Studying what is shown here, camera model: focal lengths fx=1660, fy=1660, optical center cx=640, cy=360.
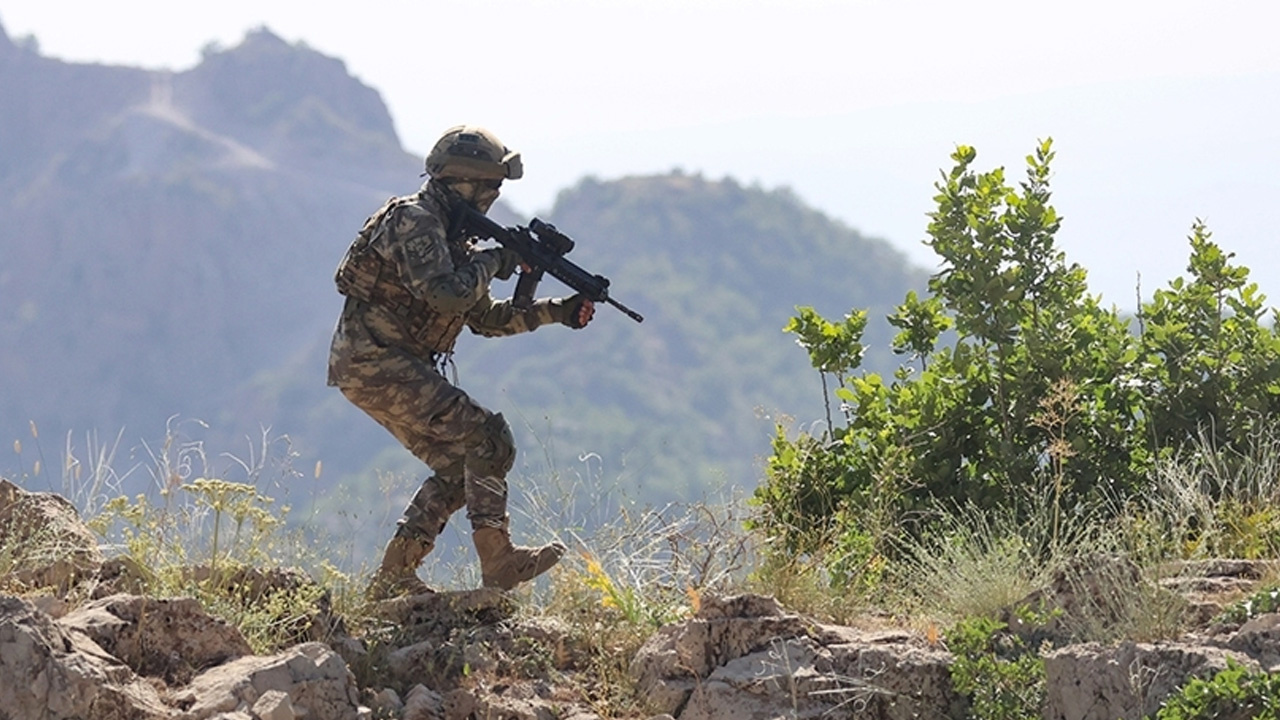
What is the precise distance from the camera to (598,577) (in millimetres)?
6473

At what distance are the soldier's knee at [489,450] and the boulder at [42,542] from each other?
5.03 ft

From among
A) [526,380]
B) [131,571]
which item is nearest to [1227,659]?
[131,571]

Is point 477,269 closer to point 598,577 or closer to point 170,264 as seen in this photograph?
point 598,577

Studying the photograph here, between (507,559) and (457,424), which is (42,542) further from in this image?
(507,559)

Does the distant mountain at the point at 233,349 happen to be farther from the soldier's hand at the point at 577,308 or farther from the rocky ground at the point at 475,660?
the rocky ground at the point at 475,660

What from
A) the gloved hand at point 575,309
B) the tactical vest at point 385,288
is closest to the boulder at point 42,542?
the tactical vest at point 385,288

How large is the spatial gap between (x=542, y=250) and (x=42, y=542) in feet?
7.70

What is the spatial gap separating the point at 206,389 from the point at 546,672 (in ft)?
620

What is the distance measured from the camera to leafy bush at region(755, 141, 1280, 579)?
758 centimetres

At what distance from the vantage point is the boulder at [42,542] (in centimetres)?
626

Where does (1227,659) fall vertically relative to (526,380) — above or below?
below

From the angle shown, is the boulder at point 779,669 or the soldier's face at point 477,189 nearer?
the boulder at point 779,669

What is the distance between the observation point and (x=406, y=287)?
699 centimetres

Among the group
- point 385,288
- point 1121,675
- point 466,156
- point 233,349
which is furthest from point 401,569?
point 233,349
